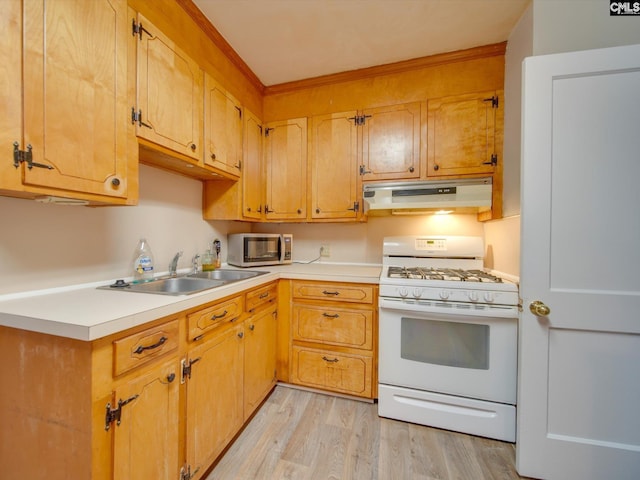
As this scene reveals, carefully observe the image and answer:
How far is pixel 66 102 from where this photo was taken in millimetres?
908

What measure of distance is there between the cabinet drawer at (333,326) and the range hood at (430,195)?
815 millimetres

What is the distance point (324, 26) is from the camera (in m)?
1.63

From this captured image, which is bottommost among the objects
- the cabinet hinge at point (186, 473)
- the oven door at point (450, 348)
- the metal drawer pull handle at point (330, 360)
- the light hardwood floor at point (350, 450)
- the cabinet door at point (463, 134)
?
the light hardwood floor at point (350, 450)

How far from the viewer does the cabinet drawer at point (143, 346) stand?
82 centimetres

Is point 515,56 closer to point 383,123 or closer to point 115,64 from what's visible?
point 383,123

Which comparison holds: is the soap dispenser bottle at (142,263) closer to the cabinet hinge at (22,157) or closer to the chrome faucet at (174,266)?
the chrome faucet at (174,266)

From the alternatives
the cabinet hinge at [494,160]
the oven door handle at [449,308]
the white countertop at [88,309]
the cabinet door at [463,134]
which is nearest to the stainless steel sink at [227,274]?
the white countertop at [88,309]

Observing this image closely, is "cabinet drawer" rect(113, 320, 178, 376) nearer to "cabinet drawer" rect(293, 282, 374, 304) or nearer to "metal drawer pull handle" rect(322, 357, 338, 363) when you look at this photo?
"cabinet drawer" rect(293, 282, 374, 304)

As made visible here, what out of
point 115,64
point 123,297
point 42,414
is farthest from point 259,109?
point 42,414

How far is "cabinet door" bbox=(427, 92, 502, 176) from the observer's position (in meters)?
1.82

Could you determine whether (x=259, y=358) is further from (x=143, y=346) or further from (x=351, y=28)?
(x=351, y=28)

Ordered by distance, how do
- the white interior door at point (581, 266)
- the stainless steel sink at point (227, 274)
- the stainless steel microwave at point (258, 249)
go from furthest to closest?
the stainless steel microwave at point (258, 249)
the stainless steel sink at point (227, 274)
the white interior door at point (581, 266)

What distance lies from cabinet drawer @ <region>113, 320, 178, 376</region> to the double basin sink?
9.9 inches

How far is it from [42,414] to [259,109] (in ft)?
7.51
